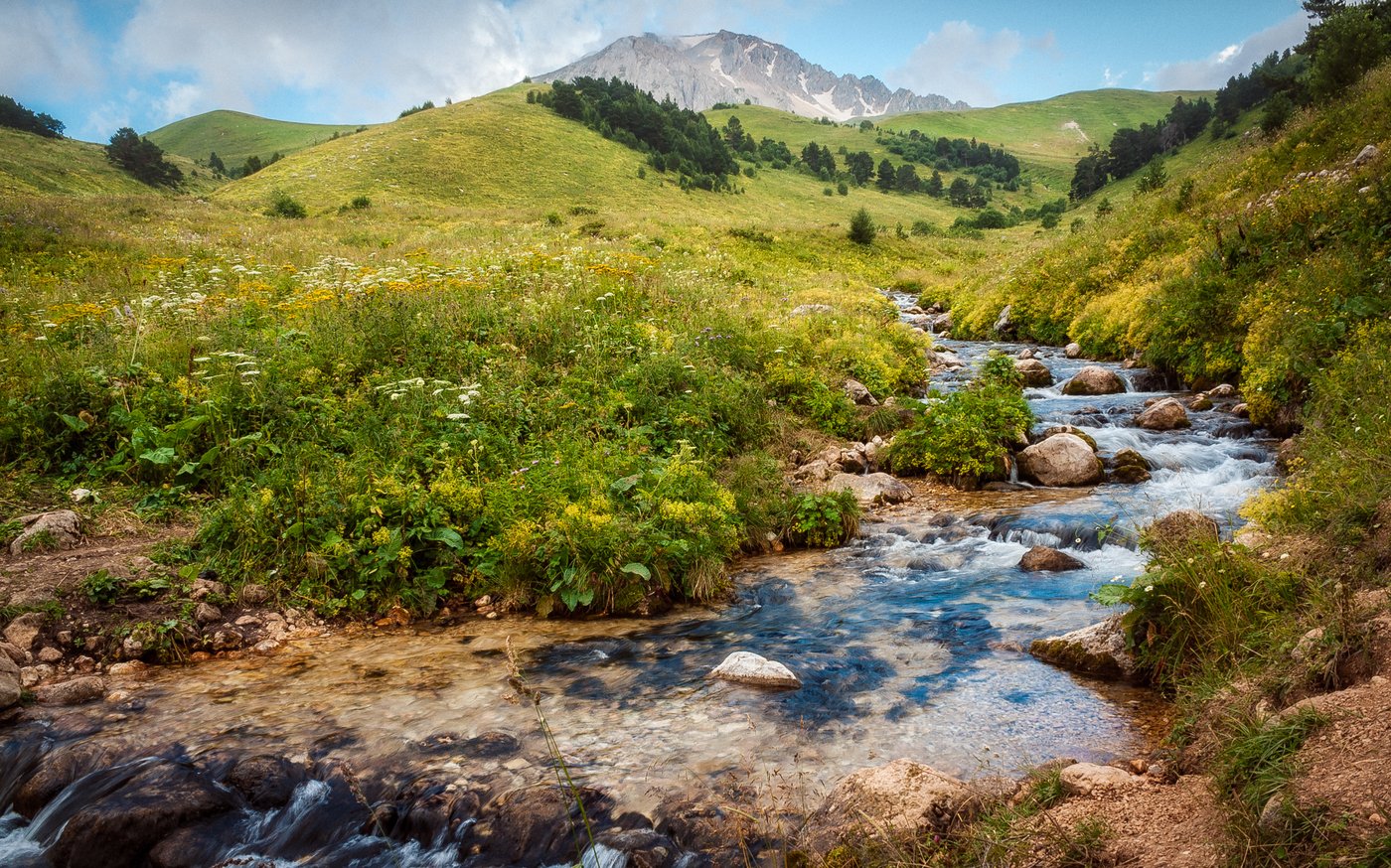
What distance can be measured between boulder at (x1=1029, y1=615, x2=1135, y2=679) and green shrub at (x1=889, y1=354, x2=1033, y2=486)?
5.15 meters

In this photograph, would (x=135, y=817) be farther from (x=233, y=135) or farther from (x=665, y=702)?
(x=233, y=135)

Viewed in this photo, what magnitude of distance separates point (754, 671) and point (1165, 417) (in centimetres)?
974

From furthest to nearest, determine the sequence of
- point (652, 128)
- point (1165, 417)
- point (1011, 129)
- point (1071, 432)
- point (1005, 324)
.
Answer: point (1011, 129)
point (652, 128)
point (1005, 324)
point (1165, 417)
point (1071, 432)

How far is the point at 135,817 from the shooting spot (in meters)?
3.65

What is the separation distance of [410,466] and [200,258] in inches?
512

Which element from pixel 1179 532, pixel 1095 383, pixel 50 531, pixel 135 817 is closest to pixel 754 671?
pixel 1179 532

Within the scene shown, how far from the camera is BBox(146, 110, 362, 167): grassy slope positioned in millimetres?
141375

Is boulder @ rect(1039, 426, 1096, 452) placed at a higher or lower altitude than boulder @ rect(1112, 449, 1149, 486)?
higher

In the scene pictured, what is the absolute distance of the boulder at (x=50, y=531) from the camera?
6207mm

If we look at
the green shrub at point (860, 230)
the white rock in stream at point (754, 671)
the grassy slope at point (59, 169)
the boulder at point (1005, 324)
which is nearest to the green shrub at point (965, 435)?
the white rock in stream at point (754, 671)

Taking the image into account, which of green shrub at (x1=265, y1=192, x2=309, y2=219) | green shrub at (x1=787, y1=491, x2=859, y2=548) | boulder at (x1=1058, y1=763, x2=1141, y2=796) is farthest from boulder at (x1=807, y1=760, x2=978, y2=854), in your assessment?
green shrub at (x1=265, y1=192, x2=309, y2=219)

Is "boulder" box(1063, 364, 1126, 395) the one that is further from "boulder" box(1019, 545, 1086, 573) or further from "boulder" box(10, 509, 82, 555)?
"boulder" box(10, 509, 82, 555)

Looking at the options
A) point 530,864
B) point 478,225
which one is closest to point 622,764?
point 530,864

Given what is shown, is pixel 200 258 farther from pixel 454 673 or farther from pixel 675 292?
pixel 454 673
